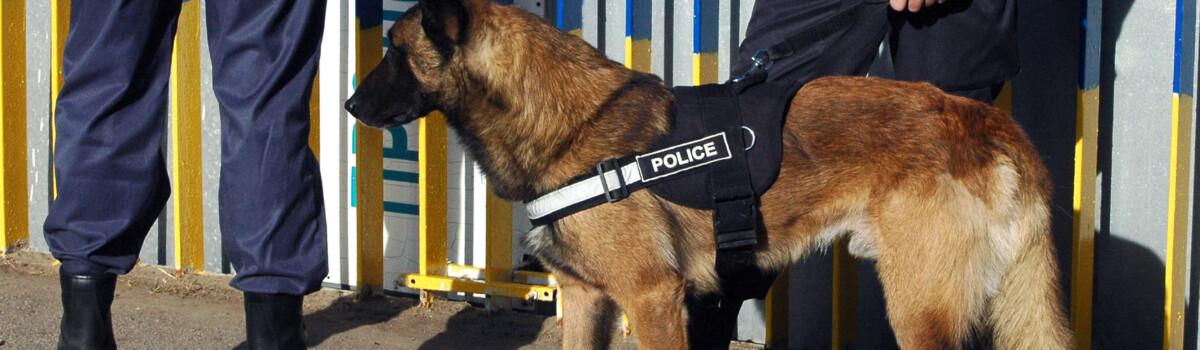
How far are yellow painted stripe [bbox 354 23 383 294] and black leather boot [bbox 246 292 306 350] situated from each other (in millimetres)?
1495

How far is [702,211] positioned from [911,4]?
0.76 meters

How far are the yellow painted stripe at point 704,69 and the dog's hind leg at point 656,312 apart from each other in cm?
117

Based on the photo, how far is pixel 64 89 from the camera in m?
3.16

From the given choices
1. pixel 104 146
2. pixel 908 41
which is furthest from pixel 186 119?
pixel 908 41

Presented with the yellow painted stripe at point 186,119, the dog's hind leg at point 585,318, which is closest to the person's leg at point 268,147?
the dog's hind leg at point 585,318

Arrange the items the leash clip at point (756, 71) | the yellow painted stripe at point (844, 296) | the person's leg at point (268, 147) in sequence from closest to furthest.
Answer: the person's leg at point (268, 147)
the leash clip at point (756, 71)
the yellow painted stripe at point (844, 296)

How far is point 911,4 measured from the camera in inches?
130

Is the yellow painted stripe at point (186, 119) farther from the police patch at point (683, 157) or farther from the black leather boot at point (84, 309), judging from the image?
the police patch at point (683, 157)

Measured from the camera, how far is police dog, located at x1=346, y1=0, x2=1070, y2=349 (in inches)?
123

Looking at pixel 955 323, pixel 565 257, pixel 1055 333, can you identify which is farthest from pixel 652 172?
pixel 1055 333

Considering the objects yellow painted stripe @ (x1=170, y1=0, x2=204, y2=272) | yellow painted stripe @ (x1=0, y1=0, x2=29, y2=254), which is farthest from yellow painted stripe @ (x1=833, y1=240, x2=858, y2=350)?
yellow painted stripe @ (x1=0, y1=0, x2=29, y2=254)

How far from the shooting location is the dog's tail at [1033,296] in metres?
3.23

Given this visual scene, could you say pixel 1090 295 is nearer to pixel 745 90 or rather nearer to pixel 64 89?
pixel 745 90

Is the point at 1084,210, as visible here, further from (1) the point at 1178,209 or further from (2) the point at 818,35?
(2) the point at 818,35
